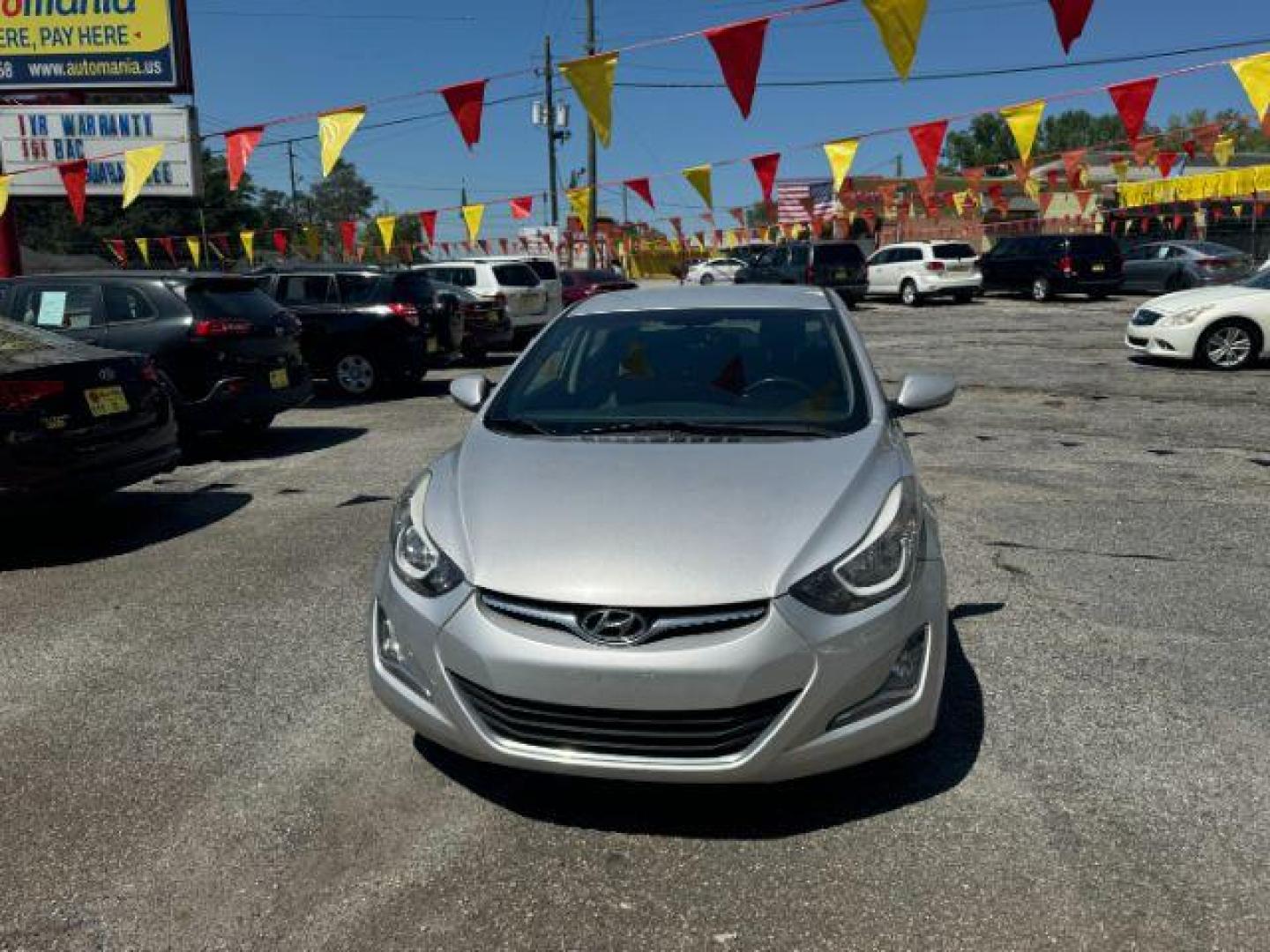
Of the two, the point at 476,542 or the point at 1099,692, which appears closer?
the point at 476,542

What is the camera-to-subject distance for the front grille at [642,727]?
8.38 ft

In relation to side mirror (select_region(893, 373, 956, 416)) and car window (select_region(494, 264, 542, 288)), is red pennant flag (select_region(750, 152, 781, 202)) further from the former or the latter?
side mirror (select_region(893, 373, 956, 416))

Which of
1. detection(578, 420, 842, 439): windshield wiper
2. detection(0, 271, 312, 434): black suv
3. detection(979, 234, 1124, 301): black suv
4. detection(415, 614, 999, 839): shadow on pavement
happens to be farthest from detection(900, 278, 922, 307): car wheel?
detection(415, 614, 999, 839): shadow on pavement

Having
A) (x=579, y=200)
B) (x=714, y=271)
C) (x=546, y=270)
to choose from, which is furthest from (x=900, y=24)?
(x=714, y=271)

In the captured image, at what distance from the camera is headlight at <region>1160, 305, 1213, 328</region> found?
40.5ft

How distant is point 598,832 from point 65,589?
12.3ft

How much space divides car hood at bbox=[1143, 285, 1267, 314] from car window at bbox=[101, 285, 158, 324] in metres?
12.0

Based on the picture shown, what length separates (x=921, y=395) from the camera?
3947 millimetres

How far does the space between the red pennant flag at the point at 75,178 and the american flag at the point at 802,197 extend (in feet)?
121

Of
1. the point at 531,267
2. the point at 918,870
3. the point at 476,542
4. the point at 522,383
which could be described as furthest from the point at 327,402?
the point at 918,870

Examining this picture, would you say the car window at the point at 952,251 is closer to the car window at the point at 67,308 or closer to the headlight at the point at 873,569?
the car window at the point at 67,308

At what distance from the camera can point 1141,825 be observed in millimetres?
2812

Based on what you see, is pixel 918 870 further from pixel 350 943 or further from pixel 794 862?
pixel 350 943

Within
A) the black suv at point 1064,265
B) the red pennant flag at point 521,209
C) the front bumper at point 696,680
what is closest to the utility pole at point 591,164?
the red pennant flag at point 521,209
